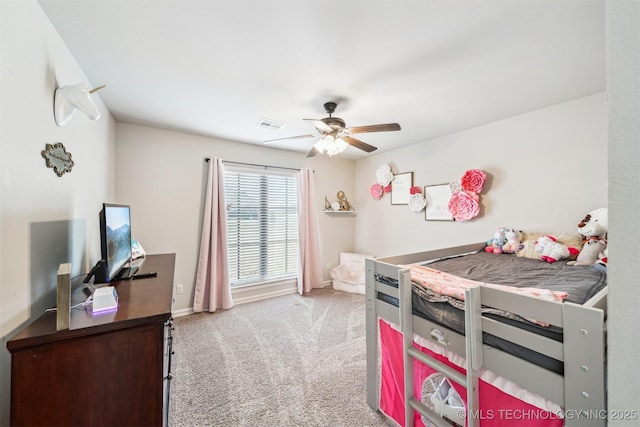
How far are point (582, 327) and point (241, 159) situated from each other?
11.6 feet

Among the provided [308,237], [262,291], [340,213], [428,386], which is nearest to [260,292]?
[262,291]

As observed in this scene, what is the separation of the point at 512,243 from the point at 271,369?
2.55 metres

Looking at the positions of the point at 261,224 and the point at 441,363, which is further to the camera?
the point at 261,224

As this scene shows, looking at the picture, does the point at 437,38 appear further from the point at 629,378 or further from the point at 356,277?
the point at 356,277

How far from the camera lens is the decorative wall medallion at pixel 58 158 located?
1231 mm

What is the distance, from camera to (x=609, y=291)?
1.61 feet

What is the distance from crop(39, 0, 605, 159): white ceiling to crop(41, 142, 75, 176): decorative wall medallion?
0.42 m

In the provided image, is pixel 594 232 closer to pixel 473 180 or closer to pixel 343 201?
pixel 473 180

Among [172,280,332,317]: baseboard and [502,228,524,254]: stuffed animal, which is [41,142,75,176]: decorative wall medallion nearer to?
[172,280,332,317]: baseboard

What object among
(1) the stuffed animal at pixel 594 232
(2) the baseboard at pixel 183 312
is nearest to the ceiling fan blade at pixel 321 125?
(1) the stuffed animal at pixel 594 232

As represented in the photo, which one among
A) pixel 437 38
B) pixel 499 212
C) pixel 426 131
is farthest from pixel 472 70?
pixel 499 212

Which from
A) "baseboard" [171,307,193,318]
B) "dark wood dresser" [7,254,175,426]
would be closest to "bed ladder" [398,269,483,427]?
"dark wood dresser" [7,254,175,426]

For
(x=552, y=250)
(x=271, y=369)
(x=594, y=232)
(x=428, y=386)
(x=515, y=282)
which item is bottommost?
(x=271, y=369)

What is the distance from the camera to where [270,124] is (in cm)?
278
